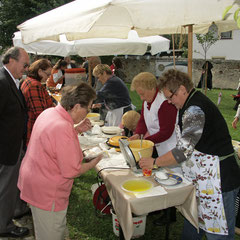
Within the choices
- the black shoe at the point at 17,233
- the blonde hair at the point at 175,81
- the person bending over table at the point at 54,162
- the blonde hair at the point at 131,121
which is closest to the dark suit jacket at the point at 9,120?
the person bending over table at the point at 54,162

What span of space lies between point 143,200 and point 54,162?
0.71m

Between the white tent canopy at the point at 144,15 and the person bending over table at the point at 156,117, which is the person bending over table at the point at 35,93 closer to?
the white tent canopy at the point at 144,15

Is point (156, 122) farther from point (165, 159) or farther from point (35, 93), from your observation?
point (35, 93)

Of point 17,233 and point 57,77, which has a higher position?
point 57,77

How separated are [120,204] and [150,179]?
353mm

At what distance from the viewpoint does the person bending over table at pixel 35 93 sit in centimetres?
321

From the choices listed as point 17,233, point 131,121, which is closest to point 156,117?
point 131,121

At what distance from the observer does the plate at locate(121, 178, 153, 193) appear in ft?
6.53

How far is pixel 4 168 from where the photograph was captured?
2.64 meters

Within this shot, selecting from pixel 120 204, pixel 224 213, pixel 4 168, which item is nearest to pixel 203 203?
pixel 224 213

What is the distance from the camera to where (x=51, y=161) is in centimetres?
182

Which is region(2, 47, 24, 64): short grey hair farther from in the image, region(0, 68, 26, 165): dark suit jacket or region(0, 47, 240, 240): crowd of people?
region(0, 47, 240, 240): crowd of people

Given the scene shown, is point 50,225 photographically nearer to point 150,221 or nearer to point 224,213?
point 224,213

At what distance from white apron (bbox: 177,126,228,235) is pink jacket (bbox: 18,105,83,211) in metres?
0.94
